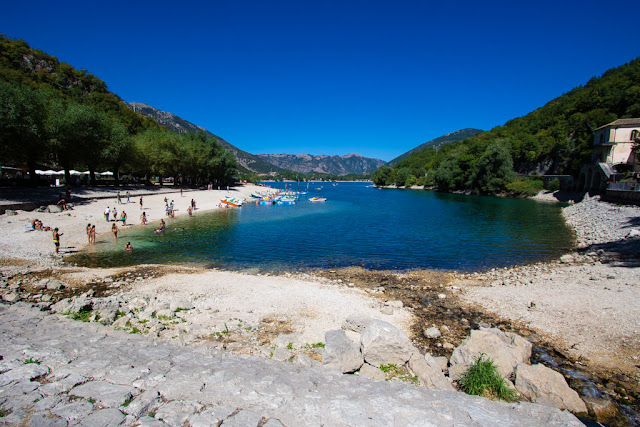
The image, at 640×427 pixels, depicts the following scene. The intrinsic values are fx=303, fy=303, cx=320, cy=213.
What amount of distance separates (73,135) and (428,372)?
51.0m

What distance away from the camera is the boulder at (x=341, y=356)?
7840 mm

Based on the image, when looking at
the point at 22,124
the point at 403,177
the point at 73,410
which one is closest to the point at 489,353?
the point at 73,410

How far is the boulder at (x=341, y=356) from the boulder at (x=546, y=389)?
3997mm

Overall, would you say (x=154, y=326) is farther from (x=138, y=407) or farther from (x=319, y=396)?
(x=319, y=396)

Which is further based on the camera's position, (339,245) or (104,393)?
(339,245)

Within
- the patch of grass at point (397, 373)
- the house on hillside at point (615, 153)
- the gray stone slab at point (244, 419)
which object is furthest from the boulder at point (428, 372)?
the house on hillside at point (615, 153)

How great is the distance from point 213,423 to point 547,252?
28502mm

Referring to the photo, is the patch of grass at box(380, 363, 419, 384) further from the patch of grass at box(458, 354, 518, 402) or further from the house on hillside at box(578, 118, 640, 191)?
the house on hillside at box(578, 118, 640, 191)

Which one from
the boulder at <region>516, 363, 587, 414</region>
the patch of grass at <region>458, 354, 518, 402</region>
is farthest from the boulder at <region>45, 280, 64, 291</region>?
the boulder at <region>516, 363, 587, 414</region>

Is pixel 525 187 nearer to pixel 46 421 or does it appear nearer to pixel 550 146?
pixel 550 146

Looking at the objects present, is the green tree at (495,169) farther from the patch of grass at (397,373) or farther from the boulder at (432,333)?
the patch of grass at (397,373)

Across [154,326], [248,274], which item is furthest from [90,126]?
[154,326]

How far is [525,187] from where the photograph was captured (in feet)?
277

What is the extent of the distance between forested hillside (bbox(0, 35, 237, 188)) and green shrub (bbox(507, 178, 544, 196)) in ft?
277
